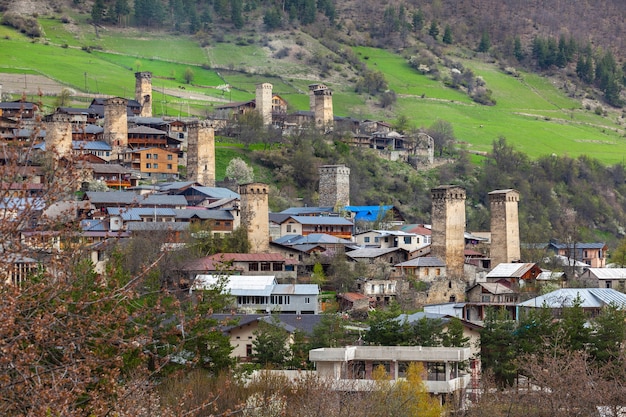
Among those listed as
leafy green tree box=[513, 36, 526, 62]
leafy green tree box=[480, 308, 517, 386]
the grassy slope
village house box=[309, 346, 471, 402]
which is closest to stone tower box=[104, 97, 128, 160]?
the grassy slope

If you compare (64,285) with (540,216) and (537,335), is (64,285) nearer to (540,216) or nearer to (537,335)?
(537,335)

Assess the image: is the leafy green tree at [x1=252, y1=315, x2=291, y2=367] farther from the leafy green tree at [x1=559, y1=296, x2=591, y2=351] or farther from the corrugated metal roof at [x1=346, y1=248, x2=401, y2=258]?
the corrugated metal roof at [x1=346, y1=248, x2=401, y2=258]

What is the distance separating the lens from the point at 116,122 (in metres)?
89.7

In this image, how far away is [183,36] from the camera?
162 metres

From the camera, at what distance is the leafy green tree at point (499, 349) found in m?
48.8

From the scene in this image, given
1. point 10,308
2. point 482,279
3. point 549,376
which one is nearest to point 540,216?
point 482,279

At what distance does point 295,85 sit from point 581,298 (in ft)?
279

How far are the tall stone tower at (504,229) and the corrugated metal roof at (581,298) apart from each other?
11.0 m

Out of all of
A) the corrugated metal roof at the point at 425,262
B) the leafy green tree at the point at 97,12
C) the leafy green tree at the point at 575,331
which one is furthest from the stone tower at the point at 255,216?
the leafy green tree at the point at 97,12

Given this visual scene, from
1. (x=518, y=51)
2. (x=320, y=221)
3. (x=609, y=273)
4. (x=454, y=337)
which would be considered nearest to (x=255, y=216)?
(x=320, y=221)

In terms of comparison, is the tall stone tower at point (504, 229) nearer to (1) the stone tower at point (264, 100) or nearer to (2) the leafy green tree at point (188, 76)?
(1) the stone tower at point (264, 100)

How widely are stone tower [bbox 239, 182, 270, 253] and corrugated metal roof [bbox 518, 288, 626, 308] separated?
50.8 ft

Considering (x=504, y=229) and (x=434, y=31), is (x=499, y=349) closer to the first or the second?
(x=504, y=229)

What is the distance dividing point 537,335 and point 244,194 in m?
25.2
